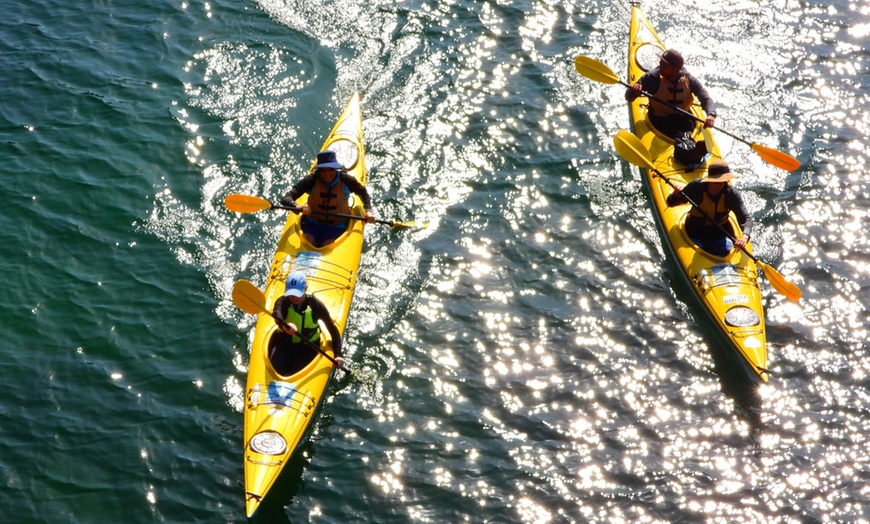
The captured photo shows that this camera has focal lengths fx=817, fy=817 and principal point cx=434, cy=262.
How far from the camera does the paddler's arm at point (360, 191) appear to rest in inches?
399

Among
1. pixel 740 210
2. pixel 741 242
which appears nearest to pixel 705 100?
pixel 740 210

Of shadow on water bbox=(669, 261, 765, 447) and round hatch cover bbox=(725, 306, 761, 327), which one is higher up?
round hatch cover bbox=(725, 306, 761, 327)

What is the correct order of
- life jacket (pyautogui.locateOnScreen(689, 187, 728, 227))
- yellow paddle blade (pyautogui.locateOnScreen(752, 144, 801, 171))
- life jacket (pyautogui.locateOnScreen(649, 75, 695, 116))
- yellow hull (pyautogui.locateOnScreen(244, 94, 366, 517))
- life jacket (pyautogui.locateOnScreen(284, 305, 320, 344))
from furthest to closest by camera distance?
life jacket (pyautogui.locateOnScreen(649, 75, 695, 116)) < yellow paddle blade (pyautogui.locateOnScreen(752, 144, 801, 171)) < life jacket (pyautogui.locateOnScreen(689, 187, 728, 227)) < life jacket (pyautogui.locateOnScreen(284, 305, 320, 344)) < yellow hull (pyautogui.locateOnScreen(244, 94, 366, 517))

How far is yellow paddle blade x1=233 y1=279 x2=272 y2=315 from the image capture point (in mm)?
8578

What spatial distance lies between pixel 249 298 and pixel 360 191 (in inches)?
92.1

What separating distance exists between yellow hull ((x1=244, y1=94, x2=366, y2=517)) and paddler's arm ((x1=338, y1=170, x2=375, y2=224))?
165 millimetres

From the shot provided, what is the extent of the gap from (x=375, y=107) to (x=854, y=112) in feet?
24.7

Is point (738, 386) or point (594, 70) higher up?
point (594, 70)

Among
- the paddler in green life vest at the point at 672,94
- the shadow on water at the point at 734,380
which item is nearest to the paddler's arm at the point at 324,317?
the shadow on water at the point at 734,380

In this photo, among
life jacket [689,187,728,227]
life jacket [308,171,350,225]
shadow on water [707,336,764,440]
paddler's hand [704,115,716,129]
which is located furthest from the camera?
paddler's hand [704,115,716,129]

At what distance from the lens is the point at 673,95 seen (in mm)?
11812

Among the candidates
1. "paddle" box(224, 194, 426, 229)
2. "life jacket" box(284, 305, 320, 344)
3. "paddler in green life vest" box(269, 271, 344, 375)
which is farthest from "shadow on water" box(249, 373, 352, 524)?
"paddle" box(224, 194, 426, 229)

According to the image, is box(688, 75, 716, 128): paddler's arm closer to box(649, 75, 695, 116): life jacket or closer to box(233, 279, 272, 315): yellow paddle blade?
box(649, 75, 695, 116): life jacket

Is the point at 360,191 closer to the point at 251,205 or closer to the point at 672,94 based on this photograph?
the point at 251,205
